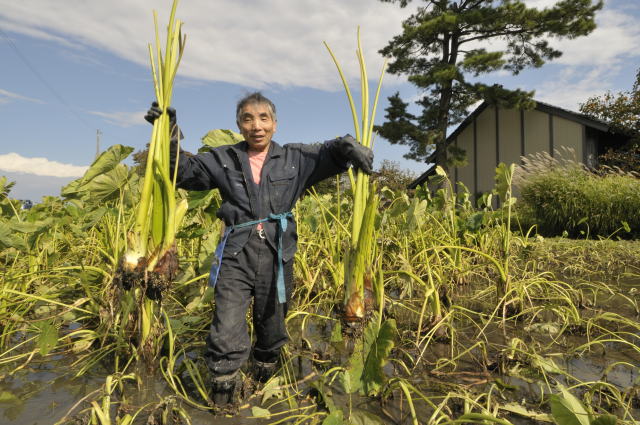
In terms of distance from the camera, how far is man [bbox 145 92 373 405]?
1559 mm

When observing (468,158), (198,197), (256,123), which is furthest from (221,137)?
(468,158)

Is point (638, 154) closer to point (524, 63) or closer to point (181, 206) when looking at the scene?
point (524, 63)

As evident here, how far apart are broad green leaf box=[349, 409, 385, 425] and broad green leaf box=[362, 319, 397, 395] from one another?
0.07 m

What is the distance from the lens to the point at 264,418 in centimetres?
135

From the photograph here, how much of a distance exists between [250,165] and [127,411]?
102cm

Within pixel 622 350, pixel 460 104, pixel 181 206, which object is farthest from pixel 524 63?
pixel 181 206

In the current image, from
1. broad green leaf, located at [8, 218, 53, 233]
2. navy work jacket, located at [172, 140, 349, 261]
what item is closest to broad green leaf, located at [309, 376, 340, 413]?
navy work jacket, located at [172, 140, 349, 261]

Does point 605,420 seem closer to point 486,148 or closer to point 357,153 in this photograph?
point 357,153

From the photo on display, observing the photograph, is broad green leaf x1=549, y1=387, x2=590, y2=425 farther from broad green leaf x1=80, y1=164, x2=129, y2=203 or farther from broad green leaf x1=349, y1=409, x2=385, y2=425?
broad green leaf x1=80, y1=164, x2=129, y2=203

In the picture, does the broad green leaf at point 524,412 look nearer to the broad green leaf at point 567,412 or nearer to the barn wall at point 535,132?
the broad green leaf at point 567,412

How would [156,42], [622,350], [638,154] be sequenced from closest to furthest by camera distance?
[156,42]
[622,350]
[638,154]

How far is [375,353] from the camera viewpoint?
4.32 ft

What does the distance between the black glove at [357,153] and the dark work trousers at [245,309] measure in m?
0.50

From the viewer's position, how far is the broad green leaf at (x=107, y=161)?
1936 millimetres
